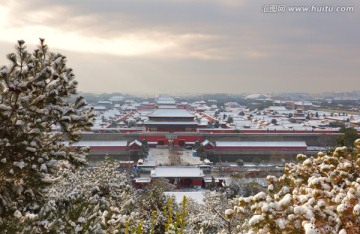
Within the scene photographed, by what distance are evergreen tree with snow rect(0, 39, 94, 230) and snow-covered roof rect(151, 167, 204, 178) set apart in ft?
64.6

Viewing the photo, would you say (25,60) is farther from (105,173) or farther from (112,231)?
(105,173)

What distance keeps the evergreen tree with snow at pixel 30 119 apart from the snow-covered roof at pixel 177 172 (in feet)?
64.6

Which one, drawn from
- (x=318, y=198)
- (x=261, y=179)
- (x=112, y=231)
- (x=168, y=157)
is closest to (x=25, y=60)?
(x=112, y=231)

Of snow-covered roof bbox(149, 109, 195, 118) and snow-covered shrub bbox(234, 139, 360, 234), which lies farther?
snow-covered roof bbox(149, 109, 195, 118)

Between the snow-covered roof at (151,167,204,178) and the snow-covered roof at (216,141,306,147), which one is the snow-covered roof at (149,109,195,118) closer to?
the snow-covered roof at (216,141,306,147)

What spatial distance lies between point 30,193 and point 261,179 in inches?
786

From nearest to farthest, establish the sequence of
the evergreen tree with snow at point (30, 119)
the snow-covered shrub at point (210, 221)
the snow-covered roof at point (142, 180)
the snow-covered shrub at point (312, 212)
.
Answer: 1. the snow-covered shrub at point (312, 212)
2. the evergreen tree with snow at point (30, 119)
3. the snow-covered shrub at point (210, 221)
4. the snow-covered roof at point (142, 180)

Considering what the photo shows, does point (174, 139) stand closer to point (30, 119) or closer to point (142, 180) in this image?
point (142, 180)

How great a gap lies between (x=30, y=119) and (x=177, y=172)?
2082 cm

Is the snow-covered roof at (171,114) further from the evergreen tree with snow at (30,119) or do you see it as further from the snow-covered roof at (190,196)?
the evergreen tree with snow at (30,119)

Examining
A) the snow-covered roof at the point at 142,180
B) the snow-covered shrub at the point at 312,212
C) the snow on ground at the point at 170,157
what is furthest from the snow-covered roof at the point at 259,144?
the snow-covered shrub at the point at 312,212

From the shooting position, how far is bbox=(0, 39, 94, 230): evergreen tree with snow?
4180mm

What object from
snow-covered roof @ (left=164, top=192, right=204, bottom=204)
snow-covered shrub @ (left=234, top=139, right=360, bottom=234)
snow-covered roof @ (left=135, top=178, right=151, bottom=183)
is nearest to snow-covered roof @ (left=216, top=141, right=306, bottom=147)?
snow-covered roof @ (left=135, top=178, right=151, bottom=183)

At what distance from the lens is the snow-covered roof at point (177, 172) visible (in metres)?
24.2
